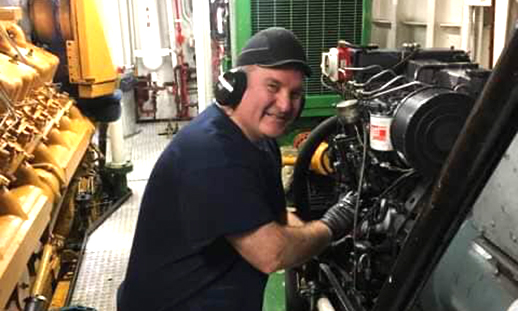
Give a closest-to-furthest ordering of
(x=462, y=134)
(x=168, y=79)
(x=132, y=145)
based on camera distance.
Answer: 1. (x=462, y=134)
2. (x=132, y=145)
3. (x=168, y=79)

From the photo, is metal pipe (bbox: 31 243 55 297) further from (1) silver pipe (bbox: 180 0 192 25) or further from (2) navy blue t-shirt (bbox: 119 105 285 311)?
(1) silver pipe (bbox: 180 0 192 25)

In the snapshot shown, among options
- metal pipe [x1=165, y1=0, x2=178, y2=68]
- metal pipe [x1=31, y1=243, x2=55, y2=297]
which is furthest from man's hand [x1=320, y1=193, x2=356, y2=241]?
metal pipe [x1=165, y1=0, x2=178, y2=68]

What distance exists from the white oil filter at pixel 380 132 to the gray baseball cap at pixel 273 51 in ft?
1.66

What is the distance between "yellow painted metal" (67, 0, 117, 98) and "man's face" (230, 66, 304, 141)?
3.03 meters

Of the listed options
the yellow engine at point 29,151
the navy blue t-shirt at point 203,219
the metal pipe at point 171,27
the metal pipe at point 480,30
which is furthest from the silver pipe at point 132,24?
the navy blue t-shirt at point 203,219

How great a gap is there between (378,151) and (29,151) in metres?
1.86

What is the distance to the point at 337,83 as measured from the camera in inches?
113

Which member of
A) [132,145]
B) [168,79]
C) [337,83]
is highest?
[337,83]

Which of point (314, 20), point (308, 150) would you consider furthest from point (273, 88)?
point (314, 20)

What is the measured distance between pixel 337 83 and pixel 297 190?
57 centimetres

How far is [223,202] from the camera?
151 cm

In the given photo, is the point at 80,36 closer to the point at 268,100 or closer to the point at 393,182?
the point at 393,182

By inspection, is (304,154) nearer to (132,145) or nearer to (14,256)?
(14,256)

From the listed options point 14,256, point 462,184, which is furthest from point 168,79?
point 462,184
